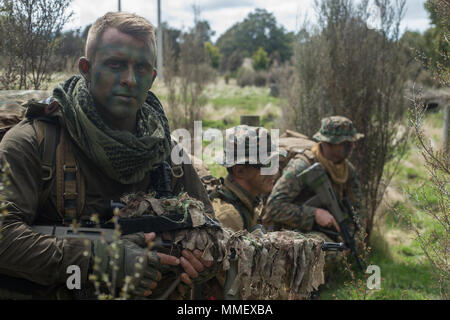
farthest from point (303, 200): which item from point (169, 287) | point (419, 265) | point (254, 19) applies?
point (254, 19)

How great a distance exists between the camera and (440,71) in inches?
120

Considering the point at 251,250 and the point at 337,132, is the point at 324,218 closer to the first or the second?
the point at 337,132

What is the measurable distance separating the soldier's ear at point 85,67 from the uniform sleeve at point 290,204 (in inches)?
135

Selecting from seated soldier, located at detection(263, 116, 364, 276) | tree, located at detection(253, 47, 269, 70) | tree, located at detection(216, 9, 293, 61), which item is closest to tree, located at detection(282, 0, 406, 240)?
seated soldier, located at detection(263, 116, 364, 276)

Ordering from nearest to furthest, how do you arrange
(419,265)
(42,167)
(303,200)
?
(42,167) < (303,200) < (419,265)

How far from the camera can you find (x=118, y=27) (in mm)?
2242

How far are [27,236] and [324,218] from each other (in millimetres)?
4026

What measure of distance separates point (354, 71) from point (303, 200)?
7.53 feet

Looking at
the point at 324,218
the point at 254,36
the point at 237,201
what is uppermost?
the point at 254,36

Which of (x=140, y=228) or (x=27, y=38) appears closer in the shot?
(x=140, y=228)

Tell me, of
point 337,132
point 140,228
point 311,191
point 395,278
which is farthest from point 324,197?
point 140,228

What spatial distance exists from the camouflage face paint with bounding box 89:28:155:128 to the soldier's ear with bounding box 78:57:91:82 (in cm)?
4

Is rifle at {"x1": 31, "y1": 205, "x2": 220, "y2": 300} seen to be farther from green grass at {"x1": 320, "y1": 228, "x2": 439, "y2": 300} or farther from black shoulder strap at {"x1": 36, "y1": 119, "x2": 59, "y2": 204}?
green grass at {"x1": 320, "y1": 228, "x2": 439, "y2": 300}
